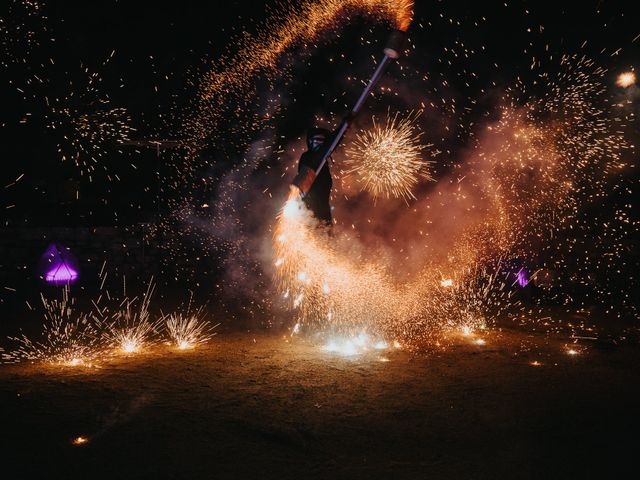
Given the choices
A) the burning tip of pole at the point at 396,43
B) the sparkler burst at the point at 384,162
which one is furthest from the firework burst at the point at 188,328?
the burning tip of pole at the point at 396,43

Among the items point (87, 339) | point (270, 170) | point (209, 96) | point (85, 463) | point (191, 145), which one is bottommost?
point (85, 463)

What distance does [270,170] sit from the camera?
1053cm

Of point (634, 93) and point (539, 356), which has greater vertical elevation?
point (634, 93)

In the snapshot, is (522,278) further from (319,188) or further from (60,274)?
(60,274)

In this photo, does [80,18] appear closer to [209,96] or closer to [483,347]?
[209,96]

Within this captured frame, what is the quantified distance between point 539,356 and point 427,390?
167 centimetres

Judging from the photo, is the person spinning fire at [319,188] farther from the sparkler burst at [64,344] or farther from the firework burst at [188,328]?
the sparkler burst at [64,344]

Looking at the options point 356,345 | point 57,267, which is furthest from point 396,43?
point 57,267

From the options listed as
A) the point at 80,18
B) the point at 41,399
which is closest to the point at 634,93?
the point at 80,18

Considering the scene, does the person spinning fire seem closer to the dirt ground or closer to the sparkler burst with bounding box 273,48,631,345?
the sparkler burst with bounding box 273,48,631,345

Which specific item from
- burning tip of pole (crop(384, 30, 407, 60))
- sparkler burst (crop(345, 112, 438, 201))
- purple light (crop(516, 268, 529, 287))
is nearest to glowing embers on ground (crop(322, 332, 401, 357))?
sparkler burst (crop(345, 112, 438, 201))

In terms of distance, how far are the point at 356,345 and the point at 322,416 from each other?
1.92 meters

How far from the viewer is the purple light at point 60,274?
27.3 feet

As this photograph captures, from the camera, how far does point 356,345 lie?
4957 millimetres
